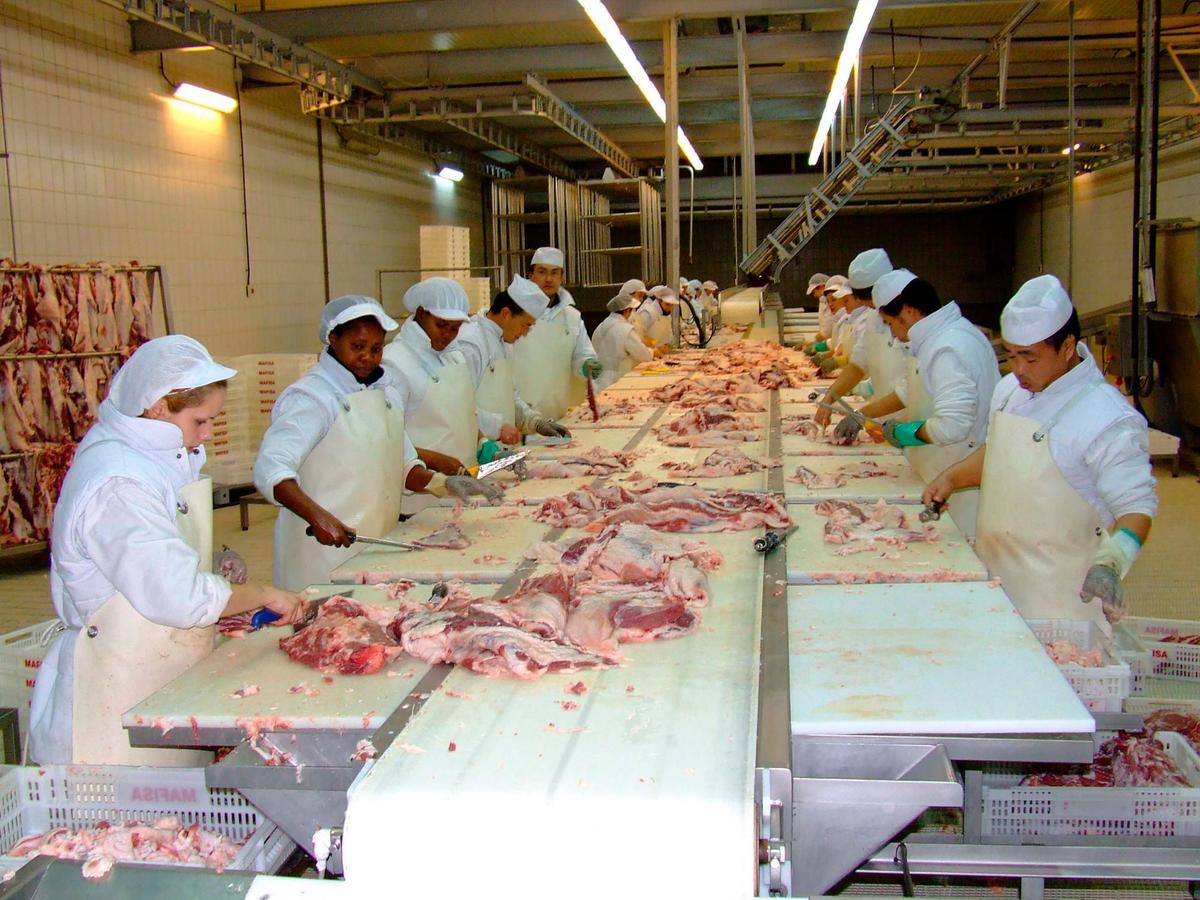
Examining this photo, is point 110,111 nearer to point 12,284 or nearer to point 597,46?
point 12,284

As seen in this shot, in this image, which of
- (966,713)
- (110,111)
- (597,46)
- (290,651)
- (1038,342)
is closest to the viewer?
A: (966,713)

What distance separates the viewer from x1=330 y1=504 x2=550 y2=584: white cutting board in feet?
11.2

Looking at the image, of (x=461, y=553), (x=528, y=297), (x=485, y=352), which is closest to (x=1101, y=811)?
(x=461, y=553)

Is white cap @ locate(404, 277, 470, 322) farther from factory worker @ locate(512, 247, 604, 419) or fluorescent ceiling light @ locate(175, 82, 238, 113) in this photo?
fluorescent ceiling light @ locate(175, 82, 238, 113)

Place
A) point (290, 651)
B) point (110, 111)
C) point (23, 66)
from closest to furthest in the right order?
point (290, 651), point (23, 66), point (110, 111)

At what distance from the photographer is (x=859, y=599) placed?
3.04 meters

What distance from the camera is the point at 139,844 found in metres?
2.21

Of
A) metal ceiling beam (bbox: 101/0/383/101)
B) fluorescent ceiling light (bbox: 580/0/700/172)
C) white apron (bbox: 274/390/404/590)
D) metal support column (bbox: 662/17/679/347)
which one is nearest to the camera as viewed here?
white apron (bbox: 274/390/404/590)

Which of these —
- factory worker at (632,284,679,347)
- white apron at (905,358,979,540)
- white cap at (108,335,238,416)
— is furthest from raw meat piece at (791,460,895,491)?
factory worker at (632,284,679,347)

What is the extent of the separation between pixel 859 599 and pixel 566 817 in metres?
1.43

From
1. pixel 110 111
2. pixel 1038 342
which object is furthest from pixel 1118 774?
pixel 110 111

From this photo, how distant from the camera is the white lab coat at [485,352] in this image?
665 centimetres

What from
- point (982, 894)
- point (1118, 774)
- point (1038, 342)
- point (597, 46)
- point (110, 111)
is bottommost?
point (982, 894)

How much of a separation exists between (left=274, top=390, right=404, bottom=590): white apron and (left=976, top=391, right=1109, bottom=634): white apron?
2294mm
